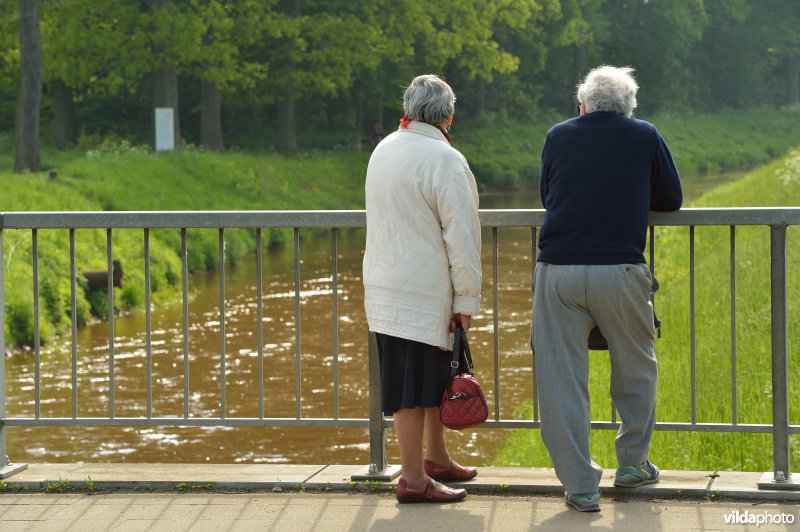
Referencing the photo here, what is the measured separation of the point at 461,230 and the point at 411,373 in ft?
2.13

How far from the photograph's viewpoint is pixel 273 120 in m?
54.3

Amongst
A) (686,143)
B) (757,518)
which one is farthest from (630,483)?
(686,143)

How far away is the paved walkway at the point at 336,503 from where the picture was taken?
5.78 metres

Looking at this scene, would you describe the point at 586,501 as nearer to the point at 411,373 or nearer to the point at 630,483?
the point at 630,483

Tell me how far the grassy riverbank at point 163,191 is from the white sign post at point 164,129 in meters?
0.54

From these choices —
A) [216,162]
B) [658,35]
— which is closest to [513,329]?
[216,162]

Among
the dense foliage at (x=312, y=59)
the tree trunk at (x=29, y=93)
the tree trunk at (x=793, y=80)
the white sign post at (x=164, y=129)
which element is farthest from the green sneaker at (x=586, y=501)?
the tree trunk at (x=793, y=80)

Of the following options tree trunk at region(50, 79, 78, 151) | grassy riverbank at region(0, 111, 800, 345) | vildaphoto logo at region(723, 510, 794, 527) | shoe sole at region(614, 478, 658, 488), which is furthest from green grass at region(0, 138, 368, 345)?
vildaphoto logo at region(723, 510, 794, 527)

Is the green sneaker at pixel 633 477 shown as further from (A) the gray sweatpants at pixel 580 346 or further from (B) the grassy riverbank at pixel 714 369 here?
(B) the grassy riverbank at pixel 714 369

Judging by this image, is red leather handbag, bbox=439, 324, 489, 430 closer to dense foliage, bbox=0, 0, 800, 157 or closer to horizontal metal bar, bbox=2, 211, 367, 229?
horizontal metal bar, bbox=2, 211, 367, 229

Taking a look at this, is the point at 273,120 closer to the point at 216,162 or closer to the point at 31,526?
the point at 216,162

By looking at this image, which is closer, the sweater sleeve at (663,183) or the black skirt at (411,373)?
the sweater sleeve at (663,183)

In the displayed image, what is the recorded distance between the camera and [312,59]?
143 feet

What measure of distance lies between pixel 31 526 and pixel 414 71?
4852 cm
